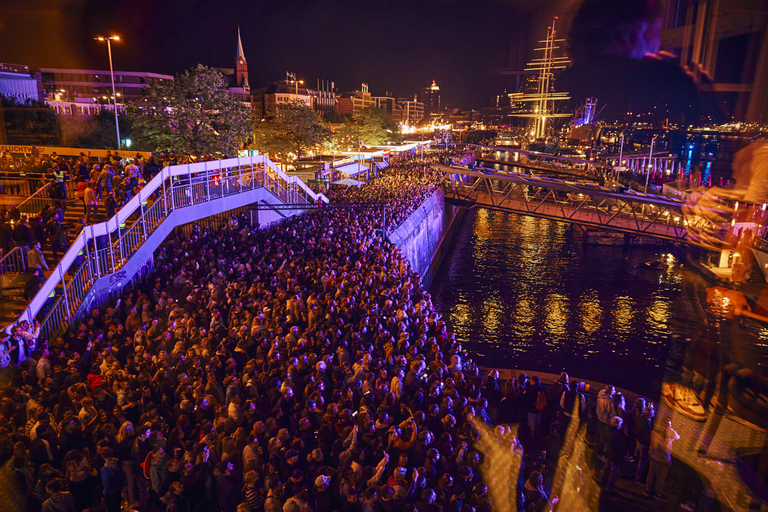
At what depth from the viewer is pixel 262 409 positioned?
659 cm

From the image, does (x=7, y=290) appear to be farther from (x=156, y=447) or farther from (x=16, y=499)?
(x=156, y=447)

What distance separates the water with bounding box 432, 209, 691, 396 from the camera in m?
16.6

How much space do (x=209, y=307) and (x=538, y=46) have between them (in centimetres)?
14673

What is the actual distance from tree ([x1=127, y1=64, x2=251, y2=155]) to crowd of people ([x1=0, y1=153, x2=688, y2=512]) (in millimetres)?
12594

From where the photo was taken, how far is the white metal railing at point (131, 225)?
9773 mm

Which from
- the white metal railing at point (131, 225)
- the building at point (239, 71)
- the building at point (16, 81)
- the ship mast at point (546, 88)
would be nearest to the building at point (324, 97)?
the building at point (239, 71)

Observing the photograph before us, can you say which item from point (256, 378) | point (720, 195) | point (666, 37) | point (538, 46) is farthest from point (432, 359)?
point (538, 46)

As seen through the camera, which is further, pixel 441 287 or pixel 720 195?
pixel 720 195

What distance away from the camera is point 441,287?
24.6 metres

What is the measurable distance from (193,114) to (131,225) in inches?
416

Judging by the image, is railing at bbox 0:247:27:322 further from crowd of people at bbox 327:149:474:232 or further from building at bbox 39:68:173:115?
building at bbox 39:68:173:115

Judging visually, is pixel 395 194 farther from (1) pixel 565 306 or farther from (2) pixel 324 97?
(2) pixel 324 97

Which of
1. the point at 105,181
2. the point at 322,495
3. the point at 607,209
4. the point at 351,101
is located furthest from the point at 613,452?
the point at 351,101

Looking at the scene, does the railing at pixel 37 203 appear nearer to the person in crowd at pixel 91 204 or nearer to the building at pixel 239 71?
the person in crowd at pixel 91 204
